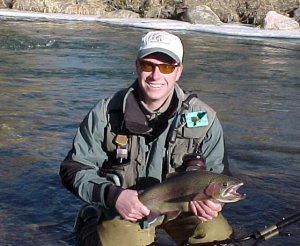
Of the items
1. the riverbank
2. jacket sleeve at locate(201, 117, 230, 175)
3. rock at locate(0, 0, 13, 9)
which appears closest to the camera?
jacket sleeve at locate(201, 117, 230, 175)

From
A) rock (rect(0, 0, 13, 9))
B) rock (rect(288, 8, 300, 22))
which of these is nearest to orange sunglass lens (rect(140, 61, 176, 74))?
rock (rect(288, 8, 300, 22))

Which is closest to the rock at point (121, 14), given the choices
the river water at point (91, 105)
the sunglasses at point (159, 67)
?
the river water at point (91, 105)

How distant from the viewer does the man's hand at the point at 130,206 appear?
11.9 feet

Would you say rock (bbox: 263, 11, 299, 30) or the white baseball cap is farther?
rock (bbox: 263, 11, 299, 30)

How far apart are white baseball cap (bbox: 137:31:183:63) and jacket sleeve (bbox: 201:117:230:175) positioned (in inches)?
20.1

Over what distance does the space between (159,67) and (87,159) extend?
71cm

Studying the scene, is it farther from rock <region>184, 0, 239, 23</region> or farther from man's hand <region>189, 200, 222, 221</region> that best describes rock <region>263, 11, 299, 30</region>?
man's hand <region>189, 200, 222, 221</region>

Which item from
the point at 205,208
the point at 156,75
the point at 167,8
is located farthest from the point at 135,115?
the point at 167,8

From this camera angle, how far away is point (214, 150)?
13.4ft

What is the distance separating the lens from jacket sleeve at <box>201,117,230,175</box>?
4.07 meters

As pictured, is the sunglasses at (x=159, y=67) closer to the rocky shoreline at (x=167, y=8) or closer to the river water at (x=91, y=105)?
the river water at (x=91, y=105)

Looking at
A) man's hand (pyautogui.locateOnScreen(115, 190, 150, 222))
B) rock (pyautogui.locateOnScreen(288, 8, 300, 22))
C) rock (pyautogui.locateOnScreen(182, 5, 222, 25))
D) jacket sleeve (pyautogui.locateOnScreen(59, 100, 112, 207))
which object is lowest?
rock (pyautogui.locateOnScreen(182, 5, 222, 25))

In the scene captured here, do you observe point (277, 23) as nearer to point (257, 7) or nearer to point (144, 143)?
point (257, 7)

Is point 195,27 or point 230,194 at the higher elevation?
point 230,194
